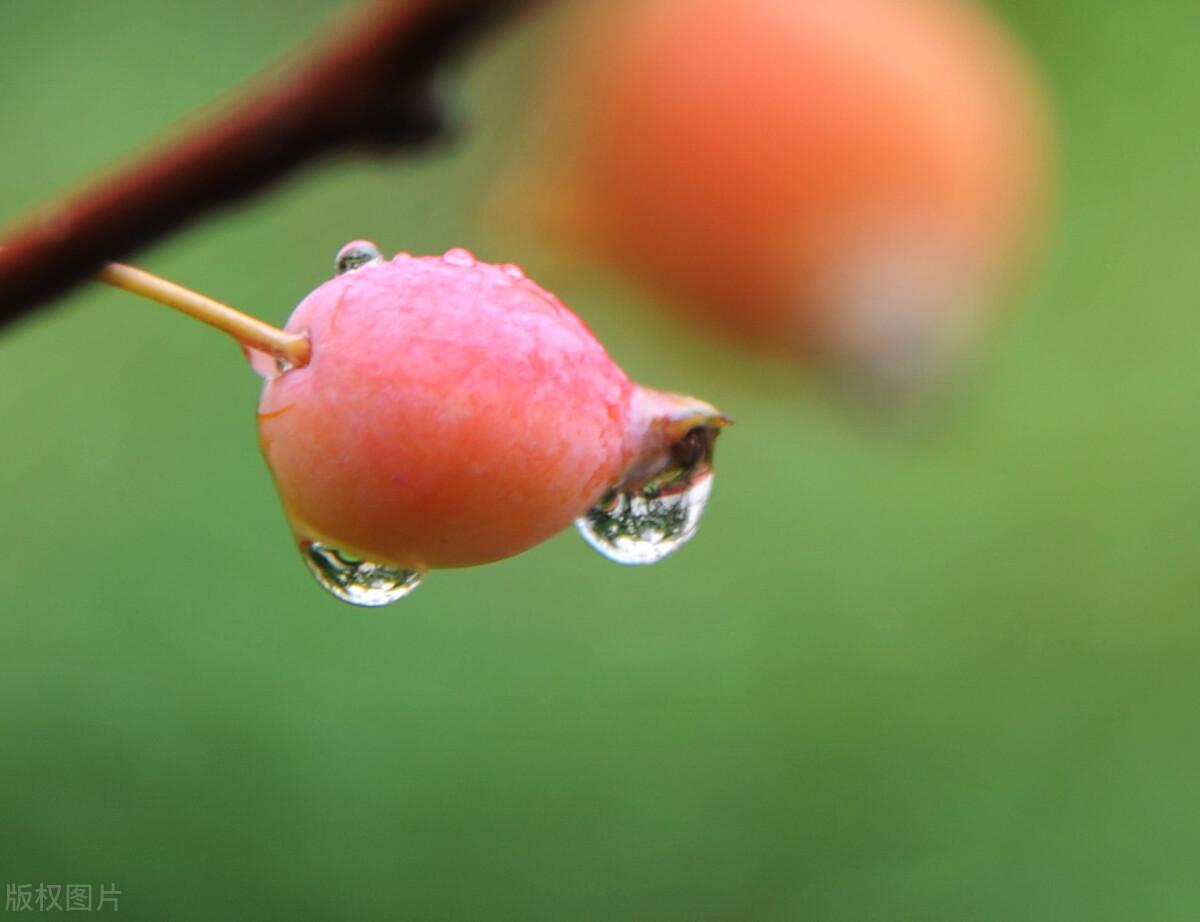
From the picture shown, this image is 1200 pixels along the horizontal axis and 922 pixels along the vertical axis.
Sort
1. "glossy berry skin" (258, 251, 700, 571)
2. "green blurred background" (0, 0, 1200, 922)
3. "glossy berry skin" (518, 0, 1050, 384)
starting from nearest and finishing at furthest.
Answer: "glossy berry skin" (258, 251, 700, 571)
"glossy berry skin" (518, 0, 1050, 384)
"green blurred background" (0, 0, 1200, 922)

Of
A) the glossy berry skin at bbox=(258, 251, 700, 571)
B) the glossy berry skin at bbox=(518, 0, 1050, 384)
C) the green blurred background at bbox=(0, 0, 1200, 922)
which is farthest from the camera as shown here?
the green blurred background at bbox=(0, 0, 1200, 922)

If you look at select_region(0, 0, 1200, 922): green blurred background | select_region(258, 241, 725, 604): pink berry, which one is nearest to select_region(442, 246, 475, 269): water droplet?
select_region(258, 241, 725, 604): pink berry

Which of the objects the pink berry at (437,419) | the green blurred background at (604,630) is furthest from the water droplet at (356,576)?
the green blurred background at (604,630)

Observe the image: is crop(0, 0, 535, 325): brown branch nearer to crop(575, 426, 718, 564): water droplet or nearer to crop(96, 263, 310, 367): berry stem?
crop(96, 263, 310, 367): berry stem

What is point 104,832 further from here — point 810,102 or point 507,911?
point 810,102

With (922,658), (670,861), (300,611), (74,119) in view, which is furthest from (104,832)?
(922,658)

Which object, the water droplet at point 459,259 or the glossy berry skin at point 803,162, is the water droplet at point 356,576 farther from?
the glossy berry skin at point 803,162

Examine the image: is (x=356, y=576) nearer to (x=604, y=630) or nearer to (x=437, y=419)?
(x=437, y=419)
